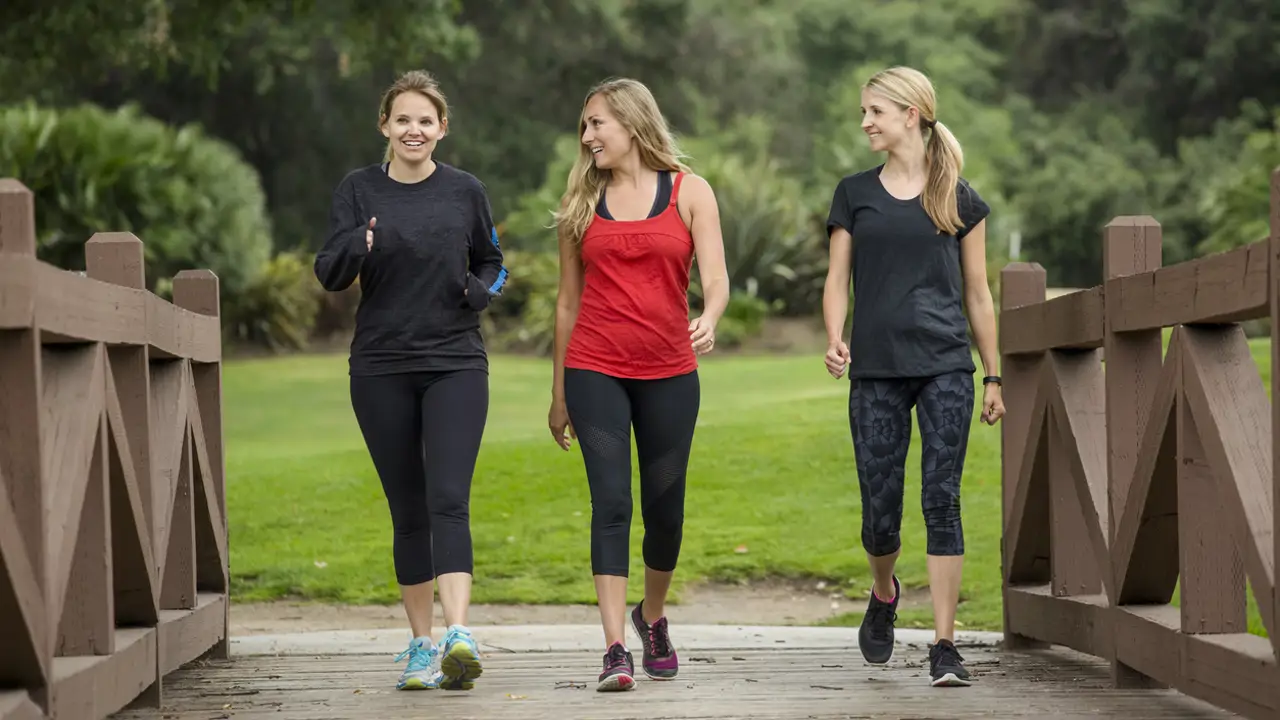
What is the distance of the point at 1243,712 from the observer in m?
4.41

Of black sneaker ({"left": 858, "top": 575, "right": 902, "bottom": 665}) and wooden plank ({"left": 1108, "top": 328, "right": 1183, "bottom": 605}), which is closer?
wooden plank ({"left": 1108, "top": 328, "right": 1183, "bottom": 605})

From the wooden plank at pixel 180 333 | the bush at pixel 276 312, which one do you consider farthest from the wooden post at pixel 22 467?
the bush at pixel 276 312

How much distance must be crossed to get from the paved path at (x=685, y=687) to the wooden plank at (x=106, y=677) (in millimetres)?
166

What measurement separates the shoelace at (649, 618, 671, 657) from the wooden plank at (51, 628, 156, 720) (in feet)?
4.99

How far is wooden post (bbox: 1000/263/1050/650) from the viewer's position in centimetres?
676

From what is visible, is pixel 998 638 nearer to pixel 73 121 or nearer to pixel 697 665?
pixel 697 665

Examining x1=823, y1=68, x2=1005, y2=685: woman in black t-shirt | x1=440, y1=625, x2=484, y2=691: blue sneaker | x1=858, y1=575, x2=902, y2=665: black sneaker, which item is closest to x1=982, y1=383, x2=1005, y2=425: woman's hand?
x1=823, y1=68, x2=1005, y2=685: woman in black t-shirt

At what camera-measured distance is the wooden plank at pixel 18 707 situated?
386 cm

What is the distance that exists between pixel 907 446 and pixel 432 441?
1.48 metres

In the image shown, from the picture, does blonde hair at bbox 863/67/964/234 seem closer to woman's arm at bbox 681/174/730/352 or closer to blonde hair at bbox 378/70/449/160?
woman's arm at bbox 681/174/730/352

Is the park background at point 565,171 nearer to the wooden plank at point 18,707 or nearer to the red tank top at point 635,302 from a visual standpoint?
the red tank top at point 635,302

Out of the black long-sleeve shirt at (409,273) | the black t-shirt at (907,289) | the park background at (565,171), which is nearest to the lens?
the black long-sleeve shirt at (409,273)

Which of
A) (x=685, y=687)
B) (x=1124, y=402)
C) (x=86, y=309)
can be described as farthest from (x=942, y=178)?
(x=86, y=309)

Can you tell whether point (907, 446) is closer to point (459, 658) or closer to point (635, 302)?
point (635, 302)
